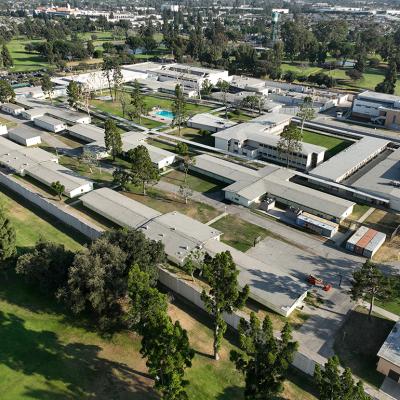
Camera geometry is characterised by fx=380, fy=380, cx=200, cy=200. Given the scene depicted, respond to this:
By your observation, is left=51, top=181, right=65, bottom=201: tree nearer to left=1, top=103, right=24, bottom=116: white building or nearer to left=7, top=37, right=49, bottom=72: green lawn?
left=1, top=103, right=24, bottom=116: white building

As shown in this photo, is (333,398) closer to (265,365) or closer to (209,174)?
(265,365)

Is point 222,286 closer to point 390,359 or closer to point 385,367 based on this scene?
point 390,359

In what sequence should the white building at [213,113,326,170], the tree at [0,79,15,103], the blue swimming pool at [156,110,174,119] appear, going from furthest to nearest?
the tree at [0,79,15,103] → the blue swimming pool at [156,110,174,119] → the white building at [213,113,326,170]

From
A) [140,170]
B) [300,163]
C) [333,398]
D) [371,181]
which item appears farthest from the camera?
[300,163]

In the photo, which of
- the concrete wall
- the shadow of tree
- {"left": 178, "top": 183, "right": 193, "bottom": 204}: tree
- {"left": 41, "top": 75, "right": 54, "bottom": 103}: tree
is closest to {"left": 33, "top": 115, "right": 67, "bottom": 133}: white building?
{"left": 41, "top": 75, "right": 54, "bottom": 103}: tree

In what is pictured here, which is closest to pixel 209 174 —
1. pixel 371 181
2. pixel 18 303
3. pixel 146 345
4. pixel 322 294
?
pixel 371 181

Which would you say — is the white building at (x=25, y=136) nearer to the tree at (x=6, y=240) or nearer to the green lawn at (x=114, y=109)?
the green lawn at (x=114, y=109)

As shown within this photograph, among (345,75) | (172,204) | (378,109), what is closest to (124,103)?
(172,204)
